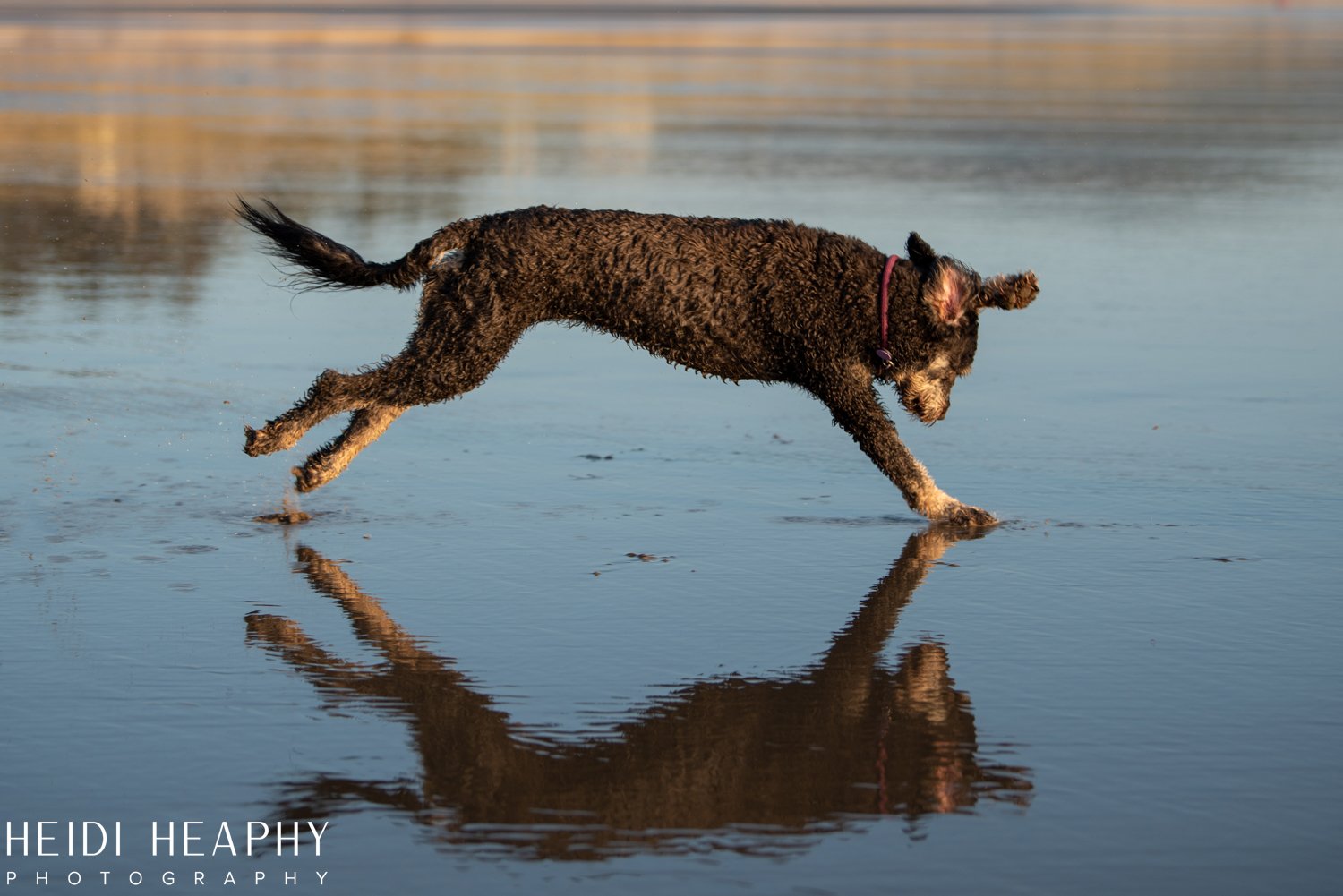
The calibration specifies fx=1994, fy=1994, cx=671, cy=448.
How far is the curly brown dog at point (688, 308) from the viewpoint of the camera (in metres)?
7.54

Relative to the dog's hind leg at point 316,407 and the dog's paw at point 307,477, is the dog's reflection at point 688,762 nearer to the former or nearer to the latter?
the dog's paw at point 307,477

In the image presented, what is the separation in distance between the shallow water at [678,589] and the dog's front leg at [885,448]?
18 cm

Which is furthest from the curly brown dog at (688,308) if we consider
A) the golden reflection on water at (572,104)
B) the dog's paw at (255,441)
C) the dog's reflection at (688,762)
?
the golden reflection on water at (572,104)

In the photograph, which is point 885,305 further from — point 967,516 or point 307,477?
point 307,477

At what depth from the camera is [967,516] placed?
7.41m

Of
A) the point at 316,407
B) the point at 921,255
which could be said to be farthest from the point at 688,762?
the point at 921,255

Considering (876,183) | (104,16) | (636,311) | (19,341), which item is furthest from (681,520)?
(104,16)

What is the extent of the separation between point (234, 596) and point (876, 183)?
37.3 ft

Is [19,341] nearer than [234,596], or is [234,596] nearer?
[234,596]

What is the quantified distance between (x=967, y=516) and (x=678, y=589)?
140 cm

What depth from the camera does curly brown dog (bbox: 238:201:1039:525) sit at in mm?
7543

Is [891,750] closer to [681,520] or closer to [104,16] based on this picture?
[681,520]

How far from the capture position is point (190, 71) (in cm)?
3291

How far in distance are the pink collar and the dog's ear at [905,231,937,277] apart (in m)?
0.08
